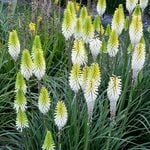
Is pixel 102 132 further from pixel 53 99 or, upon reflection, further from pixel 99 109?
pixel 53 99

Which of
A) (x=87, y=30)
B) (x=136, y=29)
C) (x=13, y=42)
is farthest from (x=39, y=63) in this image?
(x=136, y=29)

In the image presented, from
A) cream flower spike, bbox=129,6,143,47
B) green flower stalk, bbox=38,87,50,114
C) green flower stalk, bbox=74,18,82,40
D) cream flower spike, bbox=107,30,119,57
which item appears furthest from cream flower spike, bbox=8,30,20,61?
cream flower spike, bbox=129,6,143,47

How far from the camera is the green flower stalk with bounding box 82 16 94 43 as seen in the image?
11.4 ft

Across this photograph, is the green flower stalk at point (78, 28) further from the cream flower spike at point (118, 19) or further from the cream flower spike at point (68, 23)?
the cream flower spike at point (118, 19)

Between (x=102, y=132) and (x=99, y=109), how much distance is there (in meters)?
0.42

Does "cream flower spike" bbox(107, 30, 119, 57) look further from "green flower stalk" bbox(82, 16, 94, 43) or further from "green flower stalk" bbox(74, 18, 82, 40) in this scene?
"green flower stalk" bbox(74, 18, 82, 40)

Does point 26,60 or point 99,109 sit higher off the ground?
point 26,60

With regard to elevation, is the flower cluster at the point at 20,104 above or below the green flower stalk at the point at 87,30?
below

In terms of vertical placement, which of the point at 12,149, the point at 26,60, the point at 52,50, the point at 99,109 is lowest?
the point at 12,149

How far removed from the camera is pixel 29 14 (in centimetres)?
628

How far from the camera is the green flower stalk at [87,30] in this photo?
3488 millimetres

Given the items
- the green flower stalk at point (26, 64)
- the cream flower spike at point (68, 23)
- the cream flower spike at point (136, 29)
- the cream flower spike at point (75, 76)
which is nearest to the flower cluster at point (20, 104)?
the green flower stalk at point (26, 64)

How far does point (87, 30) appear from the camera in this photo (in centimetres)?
351

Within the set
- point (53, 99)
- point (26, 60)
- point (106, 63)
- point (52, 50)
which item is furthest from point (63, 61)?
point (26, 60)
